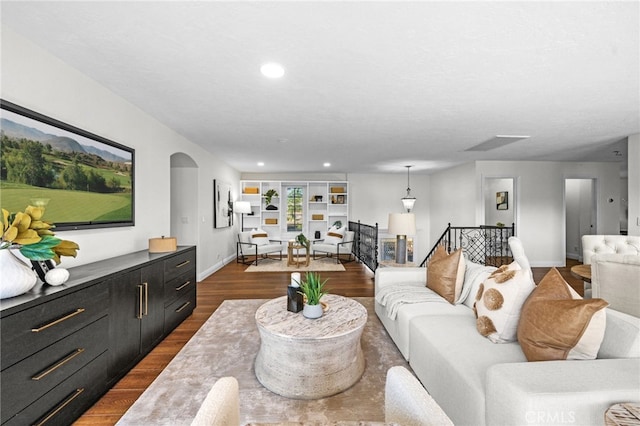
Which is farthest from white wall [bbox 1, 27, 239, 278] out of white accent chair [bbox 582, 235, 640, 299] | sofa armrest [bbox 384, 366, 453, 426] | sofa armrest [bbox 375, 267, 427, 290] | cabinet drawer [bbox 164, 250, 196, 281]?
white accent chair [bbox 582, 235, 640, 299]

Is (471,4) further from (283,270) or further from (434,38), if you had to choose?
(283,270)

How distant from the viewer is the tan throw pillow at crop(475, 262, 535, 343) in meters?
1.76

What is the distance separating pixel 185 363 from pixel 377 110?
3.10m

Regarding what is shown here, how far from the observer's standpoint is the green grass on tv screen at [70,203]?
5.98 feet

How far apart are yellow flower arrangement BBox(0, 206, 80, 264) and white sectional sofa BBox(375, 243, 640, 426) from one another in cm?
236

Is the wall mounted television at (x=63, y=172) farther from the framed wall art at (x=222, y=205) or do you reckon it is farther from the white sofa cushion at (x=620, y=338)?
the white sofa cushion at (x=620, y=338)

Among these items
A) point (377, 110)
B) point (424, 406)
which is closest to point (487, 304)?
point (424, 406)

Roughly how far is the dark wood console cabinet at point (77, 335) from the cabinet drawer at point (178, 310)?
6cm

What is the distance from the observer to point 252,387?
208 centimetres

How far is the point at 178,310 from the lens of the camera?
10.5 ft

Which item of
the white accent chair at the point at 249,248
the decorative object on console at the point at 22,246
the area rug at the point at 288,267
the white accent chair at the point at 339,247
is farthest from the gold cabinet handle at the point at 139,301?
the white accent chair at the point at 339,247

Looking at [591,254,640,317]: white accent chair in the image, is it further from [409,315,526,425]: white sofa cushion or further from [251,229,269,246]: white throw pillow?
[251,229,269,246]: white throw pillow

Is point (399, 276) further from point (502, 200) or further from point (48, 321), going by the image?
point (502, 200)

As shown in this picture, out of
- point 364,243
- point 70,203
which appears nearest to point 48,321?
point 70,203
